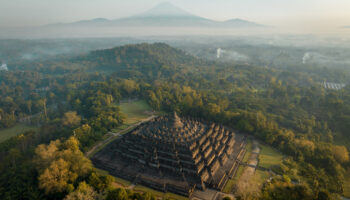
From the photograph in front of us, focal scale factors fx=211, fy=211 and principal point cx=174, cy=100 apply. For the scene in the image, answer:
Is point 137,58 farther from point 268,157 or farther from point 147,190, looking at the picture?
point 147,190

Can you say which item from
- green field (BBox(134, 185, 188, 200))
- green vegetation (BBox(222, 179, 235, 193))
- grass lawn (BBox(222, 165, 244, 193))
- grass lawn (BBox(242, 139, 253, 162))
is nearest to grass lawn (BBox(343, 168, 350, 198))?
grass lawn (BBox(242, 139, 253, 162))

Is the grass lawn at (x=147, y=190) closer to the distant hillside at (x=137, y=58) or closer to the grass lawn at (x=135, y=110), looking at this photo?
the grass lawn at (x=135, y=110)

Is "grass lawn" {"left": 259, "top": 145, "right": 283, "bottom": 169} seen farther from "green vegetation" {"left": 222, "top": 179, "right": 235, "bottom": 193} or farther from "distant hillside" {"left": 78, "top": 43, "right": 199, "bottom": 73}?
"distant hillside" {"left": 78, "top": 43, "right": 199, "bottom": 73}

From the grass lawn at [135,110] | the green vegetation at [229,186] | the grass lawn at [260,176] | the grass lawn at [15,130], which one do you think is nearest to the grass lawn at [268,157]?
the grass lawn at [260,176]

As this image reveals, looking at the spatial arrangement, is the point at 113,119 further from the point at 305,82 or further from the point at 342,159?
the point at 305,82

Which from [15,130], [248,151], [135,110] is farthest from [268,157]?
[15,130]

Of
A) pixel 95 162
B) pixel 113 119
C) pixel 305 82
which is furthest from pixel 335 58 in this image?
pixel 95 162
